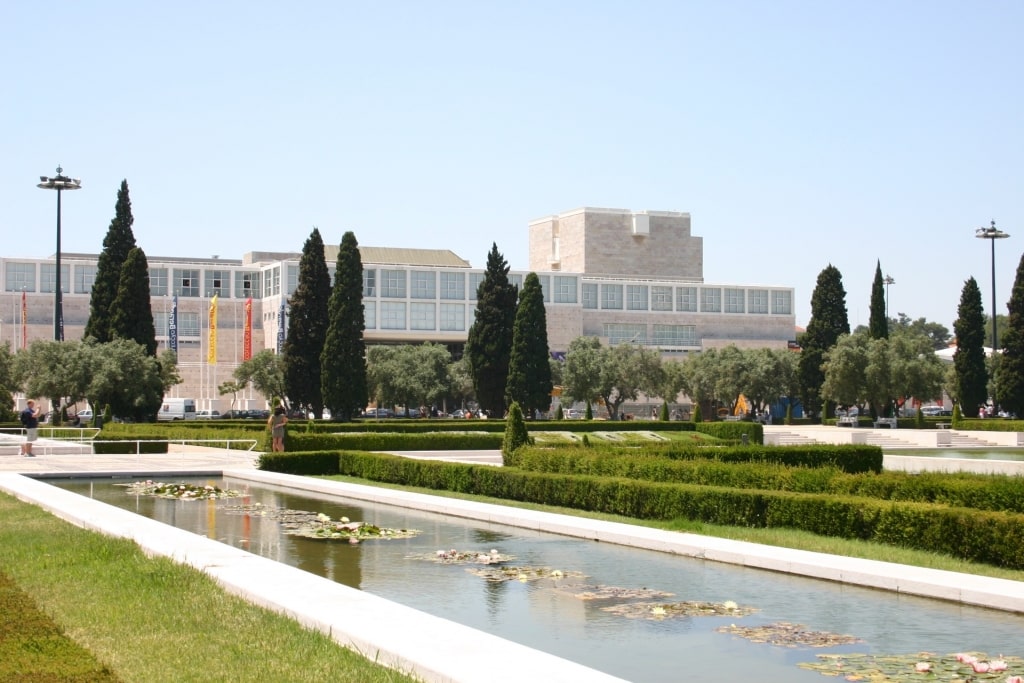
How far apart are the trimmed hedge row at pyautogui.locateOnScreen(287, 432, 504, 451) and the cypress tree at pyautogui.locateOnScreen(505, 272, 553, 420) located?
74.1ft

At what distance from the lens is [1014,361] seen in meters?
60.7

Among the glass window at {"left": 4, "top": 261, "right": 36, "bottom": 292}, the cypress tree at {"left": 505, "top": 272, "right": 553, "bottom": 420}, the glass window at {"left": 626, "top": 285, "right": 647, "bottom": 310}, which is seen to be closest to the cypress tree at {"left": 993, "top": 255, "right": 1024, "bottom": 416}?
the cypress tree at {"left": 505, "top": 272, "right": 553, "bottom": 420}

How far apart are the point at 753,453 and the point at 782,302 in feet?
303

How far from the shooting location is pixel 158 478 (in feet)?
89.5

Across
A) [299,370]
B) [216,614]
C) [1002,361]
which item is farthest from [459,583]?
[1002,361]

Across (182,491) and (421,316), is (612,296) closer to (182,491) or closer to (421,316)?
(421,316)

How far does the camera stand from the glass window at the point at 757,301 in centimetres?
11550

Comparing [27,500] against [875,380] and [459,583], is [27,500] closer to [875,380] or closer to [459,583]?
[459,583]

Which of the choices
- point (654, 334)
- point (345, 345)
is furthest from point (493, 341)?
point (654, 334)

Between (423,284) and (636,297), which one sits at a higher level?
(423,284)

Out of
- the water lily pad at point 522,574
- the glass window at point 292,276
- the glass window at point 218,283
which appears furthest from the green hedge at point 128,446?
the glass window at point 218,283

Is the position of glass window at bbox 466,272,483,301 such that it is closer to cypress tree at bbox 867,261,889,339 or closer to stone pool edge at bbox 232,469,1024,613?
cypress tree at bbox 867,261,889,339

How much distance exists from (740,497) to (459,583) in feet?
19.5

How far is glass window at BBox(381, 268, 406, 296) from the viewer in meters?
101
